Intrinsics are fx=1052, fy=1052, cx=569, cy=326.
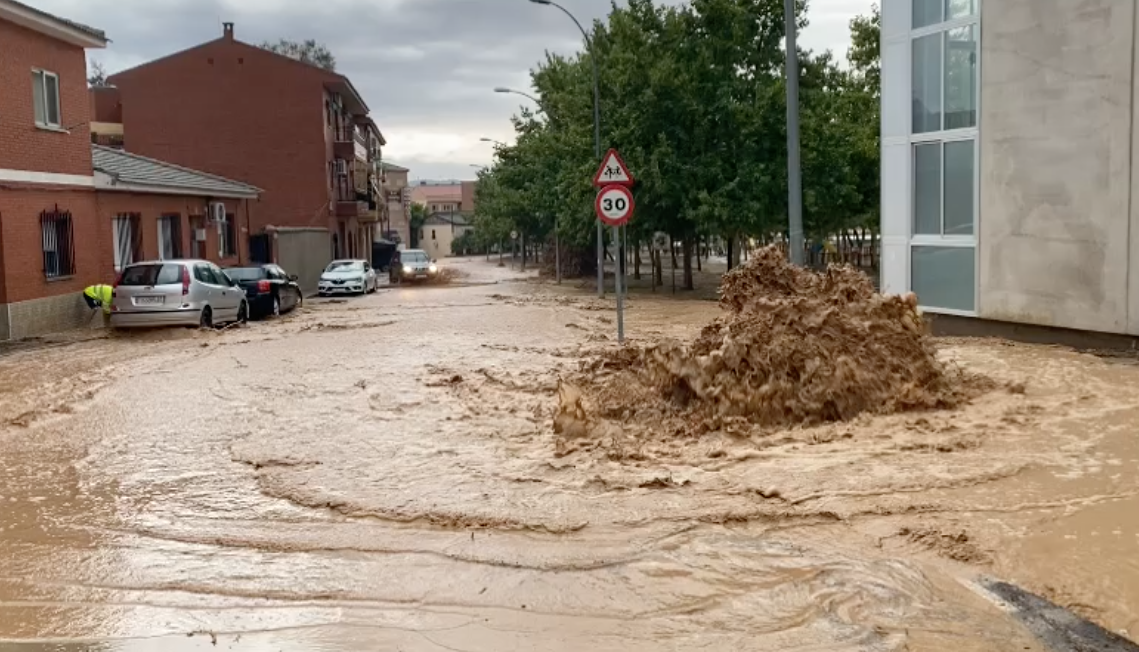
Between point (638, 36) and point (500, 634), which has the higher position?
point (638, 36)

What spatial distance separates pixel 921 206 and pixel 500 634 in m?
14.3

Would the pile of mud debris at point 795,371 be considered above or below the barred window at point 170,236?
below

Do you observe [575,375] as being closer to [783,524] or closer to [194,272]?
[783,524]

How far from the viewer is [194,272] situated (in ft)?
66.9

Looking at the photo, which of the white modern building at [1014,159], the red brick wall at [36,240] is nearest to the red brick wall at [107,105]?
the red brick wall at [36,240]

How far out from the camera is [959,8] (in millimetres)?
16406

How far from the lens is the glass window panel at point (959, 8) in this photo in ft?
52.9

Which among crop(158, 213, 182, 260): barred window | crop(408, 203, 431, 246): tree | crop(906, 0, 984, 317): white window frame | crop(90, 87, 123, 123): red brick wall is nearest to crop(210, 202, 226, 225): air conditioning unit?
crop(158, 213, 182, 260): barred window

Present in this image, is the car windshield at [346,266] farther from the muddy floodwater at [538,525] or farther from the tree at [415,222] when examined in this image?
the tree at [415,222]

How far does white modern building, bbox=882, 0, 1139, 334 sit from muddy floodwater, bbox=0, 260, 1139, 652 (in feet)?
8.36

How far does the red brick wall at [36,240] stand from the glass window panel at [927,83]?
1668 cm

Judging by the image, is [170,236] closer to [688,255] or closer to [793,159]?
[688,255]

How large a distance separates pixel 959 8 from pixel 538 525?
13128mm

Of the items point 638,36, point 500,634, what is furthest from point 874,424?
point 638,36
